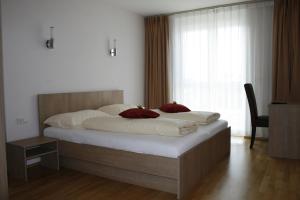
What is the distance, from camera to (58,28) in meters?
3.77

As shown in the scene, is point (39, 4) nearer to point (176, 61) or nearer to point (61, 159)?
point (61, 159)

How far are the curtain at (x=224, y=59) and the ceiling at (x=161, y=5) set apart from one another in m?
0.29

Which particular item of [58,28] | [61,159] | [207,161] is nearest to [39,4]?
[58,28]

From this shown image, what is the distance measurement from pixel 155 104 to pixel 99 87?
153 cm

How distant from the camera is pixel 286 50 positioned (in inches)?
171

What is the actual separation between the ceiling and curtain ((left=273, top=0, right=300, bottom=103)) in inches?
32.3

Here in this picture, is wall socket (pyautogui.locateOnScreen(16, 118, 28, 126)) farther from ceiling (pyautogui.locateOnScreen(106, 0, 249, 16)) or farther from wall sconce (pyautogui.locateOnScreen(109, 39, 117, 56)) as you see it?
ceiling (pyautogui.locateOnScreen(106, 0, 249, 16))

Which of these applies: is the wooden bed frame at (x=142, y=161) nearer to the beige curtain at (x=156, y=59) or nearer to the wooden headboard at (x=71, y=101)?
the wooden headboard at (x=71, y=101)

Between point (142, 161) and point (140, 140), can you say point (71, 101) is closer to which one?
point (140, 140)

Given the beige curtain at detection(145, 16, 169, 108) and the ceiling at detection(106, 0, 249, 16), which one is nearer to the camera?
the ceiling at detection(106, 0, 249, 16)

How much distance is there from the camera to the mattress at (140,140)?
8.22 feet

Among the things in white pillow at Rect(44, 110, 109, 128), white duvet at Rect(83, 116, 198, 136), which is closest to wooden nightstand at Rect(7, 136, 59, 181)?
white pillow at Rect(44, 110, 109, 128)

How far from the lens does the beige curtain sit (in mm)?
5500

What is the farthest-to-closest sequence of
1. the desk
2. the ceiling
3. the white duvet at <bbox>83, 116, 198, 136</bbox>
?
the ceiling
the desk
the white duvet at <bbox>83, 116, 198, 136</bbox>
